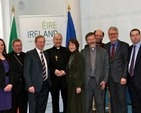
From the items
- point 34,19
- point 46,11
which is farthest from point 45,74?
point 46,11

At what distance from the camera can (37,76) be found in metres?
4.02

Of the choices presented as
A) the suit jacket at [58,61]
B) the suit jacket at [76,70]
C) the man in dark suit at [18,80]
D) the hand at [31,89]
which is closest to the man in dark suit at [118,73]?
the suit jacket at [76,70]

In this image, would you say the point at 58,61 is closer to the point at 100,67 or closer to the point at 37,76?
the point at 37,76

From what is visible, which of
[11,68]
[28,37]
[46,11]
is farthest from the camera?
[46,11]

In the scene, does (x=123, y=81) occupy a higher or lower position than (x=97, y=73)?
lower

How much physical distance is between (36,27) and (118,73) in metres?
2.20

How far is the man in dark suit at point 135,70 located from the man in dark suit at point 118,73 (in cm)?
9

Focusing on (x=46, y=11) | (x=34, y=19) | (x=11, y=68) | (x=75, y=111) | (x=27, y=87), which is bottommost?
(x=75, y=111)

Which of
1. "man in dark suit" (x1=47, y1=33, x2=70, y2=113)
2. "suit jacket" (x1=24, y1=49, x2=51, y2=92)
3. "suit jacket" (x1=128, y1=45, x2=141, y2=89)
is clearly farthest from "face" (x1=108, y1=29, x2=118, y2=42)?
"suit jacket" (x1=24, y1=49, x2=51, y2=92)

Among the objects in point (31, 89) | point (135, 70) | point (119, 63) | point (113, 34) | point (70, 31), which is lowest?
point (31, 89)

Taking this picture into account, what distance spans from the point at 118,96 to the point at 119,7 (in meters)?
2.78

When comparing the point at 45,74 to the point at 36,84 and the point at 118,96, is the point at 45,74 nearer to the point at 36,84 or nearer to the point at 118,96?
the point at 36,84

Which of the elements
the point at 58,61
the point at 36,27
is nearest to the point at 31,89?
the point at 58,61

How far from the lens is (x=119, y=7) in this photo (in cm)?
610
